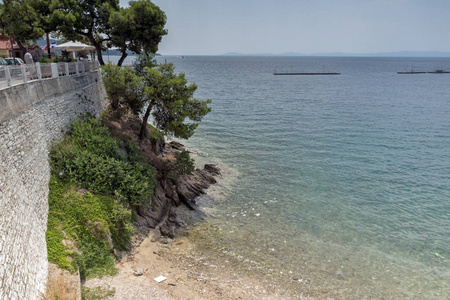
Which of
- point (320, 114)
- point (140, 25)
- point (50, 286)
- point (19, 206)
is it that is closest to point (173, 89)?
point (140, 25)

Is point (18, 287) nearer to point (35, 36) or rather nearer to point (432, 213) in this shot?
point (35, 36)

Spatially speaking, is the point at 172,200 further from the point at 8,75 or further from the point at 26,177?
the point at 8,75

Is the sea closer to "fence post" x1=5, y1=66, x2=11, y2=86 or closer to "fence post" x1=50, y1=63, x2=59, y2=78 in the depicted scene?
"fence post" x1=50, y1=63, x2=59, y2=78

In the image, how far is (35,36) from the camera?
→ 87.8 feet

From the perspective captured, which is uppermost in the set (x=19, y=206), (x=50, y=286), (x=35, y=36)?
(x=35, y=36)

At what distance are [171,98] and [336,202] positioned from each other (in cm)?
1569

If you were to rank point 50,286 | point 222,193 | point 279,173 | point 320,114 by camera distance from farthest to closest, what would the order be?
point 320,114 < point 279,173 < point 222,193 < point 50,286

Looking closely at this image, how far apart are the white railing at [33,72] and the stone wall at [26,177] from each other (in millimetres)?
399

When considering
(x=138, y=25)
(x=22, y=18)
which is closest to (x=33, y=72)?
(x=22, y=18)

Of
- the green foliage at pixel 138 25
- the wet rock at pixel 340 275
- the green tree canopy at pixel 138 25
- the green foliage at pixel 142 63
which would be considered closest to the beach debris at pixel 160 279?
the wet rock at pixel 340 275

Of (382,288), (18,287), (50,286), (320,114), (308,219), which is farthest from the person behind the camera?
(320,114)

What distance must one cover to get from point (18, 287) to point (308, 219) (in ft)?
59.4

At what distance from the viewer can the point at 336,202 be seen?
82.8 ft

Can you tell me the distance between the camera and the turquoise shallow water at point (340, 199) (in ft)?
58.7
